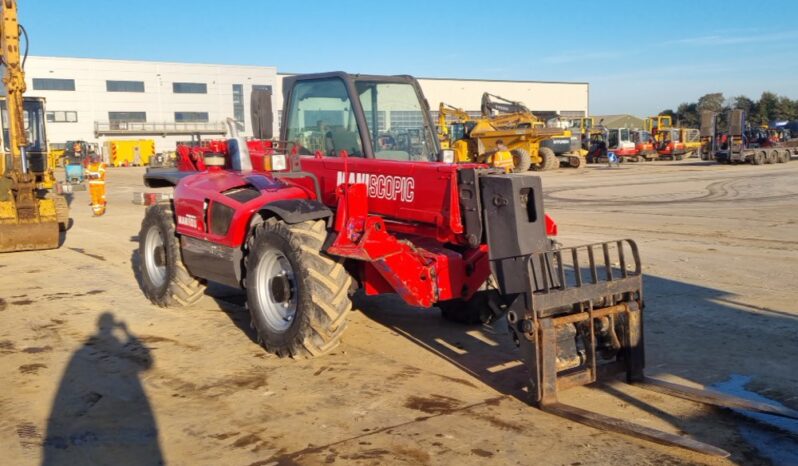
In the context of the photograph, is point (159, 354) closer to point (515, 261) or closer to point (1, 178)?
point (515, 261)

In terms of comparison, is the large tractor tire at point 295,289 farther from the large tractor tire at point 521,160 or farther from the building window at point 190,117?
the building window at point 190,117

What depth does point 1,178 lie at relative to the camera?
40.0 feet

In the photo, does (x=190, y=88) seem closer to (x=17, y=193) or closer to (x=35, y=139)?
(x=35, y=139)

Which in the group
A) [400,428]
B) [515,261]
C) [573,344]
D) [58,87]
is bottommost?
[400,428]

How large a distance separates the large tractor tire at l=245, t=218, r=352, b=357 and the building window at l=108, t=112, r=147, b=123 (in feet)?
212

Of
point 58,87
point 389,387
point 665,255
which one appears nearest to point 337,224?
point 389,387

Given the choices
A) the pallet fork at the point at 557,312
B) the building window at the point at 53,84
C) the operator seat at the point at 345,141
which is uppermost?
the building window at the point at 53,84

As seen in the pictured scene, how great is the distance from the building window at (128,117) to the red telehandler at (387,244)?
63.3 m

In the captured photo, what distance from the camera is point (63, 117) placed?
6259cm

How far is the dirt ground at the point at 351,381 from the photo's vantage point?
4238mm

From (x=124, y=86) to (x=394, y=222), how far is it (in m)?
66.9

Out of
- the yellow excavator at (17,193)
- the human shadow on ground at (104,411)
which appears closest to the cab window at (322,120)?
the human shadow on ground at (104,411)

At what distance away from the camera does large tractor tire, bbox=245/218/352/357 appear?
219 inches

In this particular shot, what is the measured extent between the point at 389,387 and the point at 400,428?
0.77 m
